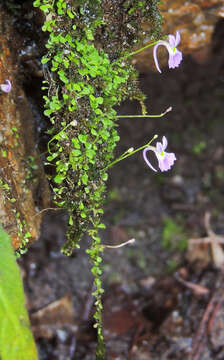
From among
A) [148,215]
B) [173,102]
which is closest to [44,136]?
[148,215]

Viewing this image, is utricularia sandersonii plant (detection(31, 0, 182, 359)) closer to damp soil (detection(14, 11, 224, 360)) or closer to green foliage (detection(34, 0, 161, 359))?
green foliage (detection(34, 0, 161, 359))

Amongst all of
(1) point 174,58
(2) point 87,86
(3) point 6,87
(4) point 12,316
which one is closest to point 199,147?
(1) point 174,58

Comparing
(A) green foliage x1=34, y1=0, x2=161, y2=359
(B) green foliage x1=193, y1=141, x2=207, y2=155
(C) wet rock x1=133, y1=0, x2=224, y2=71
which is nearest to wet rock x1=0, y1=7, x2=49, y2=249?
(A) green foliage x1=34, y1=0, x2=161, y2=359

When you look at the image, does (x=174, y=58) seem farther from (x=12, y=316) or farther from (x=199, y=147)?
(x=199, y=147)

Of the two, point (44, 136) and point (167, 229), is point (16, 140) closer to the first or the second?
point (44, 136)

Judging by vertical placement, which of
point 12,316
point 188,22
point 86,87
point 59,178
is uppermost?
point 188,22

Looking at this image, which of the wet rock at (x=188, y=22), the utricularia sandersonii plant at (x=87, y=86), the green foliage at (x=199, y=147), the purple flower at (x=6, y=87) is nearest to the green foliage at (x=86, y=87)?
the utricularia sandersonii plant at (x=87, y=86)
